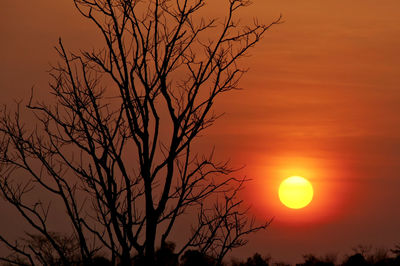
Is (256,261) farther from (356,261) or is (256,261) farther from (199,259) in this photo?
(199,259)

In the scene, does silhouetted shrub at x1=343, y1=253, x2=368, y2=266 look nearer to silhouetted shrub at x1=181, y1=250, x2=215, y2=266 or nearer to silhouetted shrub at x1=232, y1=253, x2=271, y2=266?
silhouetted shrub at x1=232, y1=253, x2=271, y2=266

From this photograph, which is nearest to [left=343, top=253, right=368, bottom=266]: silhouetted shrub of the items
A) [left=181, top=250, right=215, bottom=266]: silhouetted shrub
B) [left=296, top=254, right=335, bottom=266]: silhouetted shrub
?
[left=296, top=254, right=335, bottom=266]: silhouetted shrub

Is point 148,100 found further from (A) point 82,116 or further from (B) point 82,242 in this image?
(B) point 82,242

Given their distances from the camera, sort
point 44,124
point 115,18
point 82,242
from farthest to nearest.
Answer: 1. point 44,124
2. point 115,18
3. point 82,242

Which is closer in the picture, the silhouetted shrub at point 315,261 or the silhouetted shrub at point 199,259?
the silhouetted shrub at point 199,259

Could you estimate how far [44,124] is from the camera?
8.82 m

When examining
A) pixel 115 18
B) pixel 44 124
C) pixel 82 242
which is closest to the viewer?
pixel 82 242

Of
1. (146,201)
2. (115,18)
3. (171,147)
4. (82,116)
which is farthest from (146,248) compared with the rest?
(115,18)

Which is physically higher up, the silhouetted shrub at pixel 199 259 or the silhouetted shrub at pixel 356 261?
the silhouetted shrub at pixel 356 261

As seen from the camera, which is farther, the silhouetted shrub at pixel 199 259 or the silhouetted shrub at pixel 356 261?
the silhouetted shrub at pixel 356 261

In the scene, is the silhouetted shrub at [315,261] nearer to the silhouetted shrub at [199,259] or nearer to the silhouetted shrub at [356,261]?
the silhouetted shrub at [356,261]

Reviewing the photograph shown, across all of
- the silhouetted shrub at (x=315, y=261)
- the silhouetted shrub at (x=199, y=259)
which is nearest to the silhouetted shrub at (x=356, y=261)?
the silhouetted shrub at (x=315, y=261)

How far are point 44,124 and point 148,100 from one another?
5.26ft

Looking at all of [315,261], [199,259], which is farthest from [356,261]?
[199,259]
